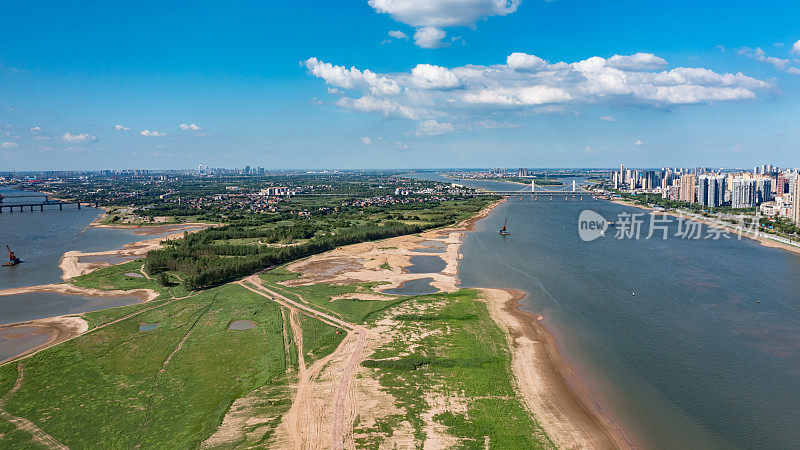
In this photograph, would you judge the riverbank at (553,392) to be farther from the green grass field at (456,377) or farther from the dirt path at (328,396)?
the dirt path at (328,396)

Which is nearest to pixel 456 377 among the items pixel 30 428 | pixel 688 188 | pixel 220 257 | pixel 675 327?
pixel 675 327

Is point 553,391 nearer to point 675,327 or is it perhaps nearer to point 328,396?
point 328,396

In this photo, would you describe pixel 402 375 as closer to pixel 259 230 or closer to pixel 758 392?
pixel 758 392

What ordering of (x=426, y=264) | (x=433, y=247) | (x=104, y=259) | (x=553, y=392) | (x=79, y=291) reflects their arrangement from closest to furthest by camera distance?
(x=553, y=392) < (x=79, y=291) < (x=426, y=264) < (x=104, y=259) < (x=433, y=247)

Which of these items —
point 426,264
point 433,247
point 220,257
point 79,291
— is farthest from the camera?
point 433,247

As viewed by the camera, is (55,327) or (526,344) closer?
(526,344)
